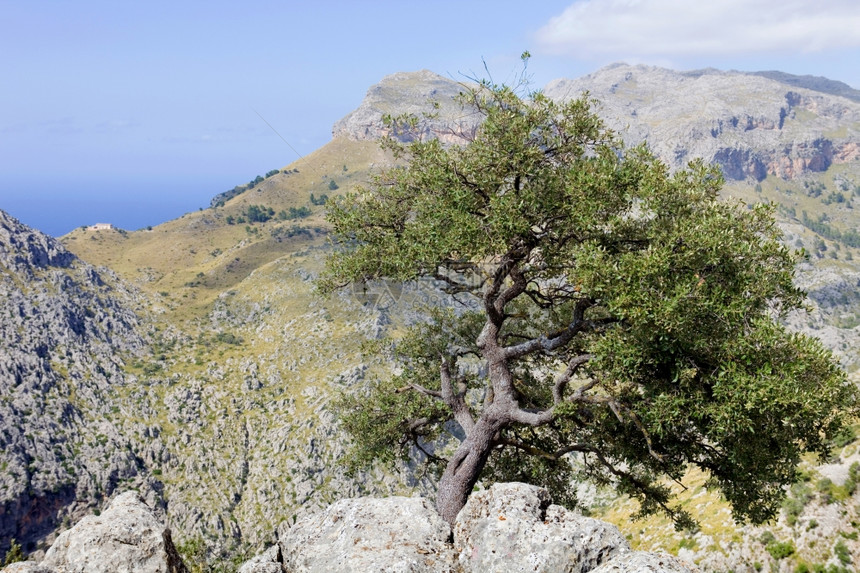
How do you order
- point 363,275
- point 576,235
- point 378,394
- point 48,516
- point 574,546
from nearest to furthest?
Result: point 574,546
point 576,235
point 363,275
point 378,394
point 48,516

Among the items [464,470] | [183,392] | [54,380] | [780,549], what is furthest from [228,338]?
[780,549]

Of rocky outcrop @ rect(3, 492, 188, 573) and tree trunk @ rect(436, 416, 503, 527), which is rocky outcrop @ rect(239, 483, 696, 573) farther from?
tree trunk @ rect(436, 416, 503, 527)

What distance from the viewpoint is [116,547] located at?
11.5 metres

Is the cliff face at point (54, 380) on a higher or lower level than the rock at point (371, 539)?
lower

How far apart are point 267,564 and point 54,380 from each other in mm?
124814

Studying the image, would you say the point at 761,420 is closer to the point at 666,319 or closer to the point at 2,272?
the point at 666,319

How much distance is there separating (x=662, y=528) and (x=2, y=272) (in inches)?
5793

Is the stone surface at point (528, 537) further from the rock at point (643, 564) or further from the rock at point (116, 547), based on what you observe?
the rock at point (116, 547)

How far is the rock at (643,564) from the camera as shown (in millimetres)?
9258

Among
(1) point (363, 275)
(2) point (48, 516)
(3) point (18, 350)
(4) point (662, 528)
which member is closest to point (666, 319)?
(1) point (363, 275)

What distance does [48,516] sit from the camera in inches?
3716

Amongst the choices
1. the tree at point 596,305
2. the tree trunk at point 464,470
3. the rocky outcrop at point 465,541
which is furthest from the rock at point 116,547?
the tree at point 596,305

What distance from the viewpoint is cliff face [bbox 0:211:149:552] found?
→ 94.2m

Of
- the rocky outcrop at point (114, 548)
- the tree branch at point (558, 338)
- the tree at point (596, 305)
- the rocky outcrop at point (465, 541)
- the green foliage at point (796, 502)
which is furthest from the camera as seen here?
the green foliage at point (796, 502)
